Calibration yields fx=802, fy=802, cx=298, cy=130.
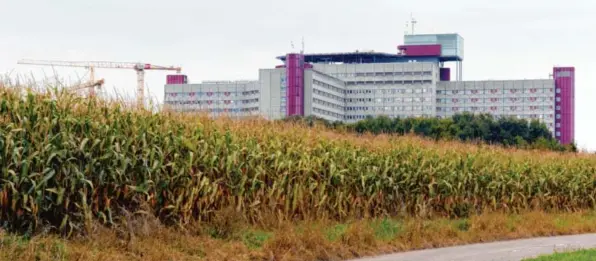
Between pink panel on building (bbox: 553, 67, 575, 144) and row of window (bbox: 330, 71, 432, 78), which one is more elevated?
row of window (bbox: 330, 71, 432, 78)

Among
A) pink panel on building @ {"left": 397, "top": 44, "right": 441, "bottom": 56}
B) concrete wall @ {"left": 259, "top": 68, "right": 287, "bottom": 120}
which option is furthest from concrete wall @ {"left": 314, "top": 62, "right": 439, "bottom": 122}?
concrete wall @ {"left": 259, "top": 68, "right": 287, "bottom": 120}

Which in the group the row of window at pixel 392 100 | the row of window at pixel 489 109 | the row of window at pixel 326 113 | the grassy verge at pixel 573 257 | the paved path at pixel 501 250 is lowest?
the paved path at pixel 501 250

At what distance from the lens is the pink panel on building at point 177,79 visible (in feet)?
616

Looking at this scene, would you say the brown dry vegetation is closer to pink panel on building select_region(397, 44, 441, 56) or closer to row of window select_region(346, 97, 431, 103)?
row of window select_region(346, 97, 431, 103)

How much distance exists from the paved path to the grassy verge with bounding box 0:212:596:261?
18.0 inches

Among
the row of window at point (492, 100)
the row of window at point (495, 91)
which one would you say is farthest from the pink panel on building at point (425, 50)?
the row of window at point (492, 100)

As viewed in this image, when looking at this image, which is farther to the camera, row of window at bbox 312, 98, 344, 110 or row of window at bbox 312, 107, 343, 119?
row of window at bbox 312, 107, 343, 119

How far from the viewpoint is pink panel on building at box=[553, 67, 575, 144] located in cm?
18225

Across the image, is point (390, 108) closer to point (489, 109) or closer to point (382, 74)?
point (382, 74)

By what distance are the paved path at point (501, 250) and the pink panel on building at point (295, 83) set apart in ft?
452

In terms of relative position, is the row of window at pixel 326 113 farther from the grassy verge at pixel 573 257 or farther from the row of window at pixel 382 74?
the grassy verge at pixel 573 257

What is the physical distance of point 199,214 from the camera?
590 inches

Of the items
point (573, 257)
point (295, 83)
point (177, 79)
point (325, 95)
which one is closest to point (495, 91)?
point (325, 95)

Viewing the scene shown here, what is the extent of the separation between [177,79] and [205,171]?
175624 mm
